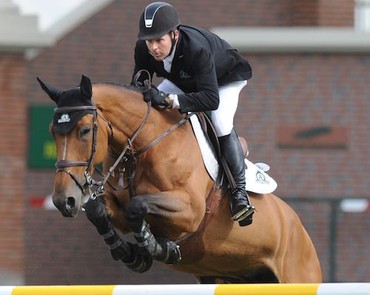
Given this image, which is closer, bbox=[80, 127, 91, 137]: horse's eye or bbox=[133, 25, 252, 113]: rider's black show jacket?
bbox=[80, 127, 91, 137]: horse's eye

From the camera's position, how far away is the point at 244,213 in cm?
875

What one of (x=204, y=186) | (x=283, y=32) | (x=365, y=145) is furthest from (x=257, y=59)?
(x=204, y=186)

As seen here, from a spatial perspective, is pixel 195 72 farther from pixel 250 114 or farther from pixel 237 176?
pixel 250 114

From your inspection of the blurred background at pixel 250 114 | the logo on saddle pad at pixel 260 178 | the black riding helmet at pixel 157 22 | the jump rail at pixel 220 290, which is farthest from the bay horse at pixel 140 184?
the blurred background at pixel 250 114

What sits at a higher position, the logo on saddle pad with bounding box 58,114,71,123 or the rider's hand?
the logo on saddle pad with bounding box 58,114,71,123

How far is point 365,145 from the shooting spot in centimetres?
1516

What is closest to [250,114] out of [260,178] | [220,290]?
[260,178]

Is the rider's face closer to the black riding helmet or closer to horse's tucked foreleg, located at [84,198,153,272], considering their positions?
the black riding helmet

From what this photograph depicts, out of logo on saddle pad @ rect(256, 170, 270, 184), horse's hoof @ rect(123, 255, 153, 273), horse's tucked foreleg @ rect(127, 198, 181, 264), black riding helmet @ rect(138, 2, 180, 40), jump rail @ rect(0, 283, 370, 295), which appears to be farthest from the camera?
logo on saddle pad @ rect(256, 170, 270, 184)

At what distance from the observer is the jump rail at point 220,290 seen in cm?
677

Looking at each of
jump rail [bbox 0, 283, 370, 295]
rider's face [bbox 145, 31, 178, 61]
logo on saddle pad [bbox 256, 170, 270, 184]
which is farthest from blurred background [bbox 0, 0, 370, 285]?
jump rail [bbox 0, 283, 370, 295]

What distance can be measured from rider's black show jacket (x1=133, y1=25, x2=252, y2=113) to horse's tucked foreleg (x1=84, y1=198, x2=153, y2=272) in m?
0.86

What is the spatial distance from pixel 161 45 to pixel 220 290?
199 centimetres

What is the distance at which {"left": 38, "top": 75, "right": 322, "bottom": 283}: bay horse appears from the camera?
8039 mm
